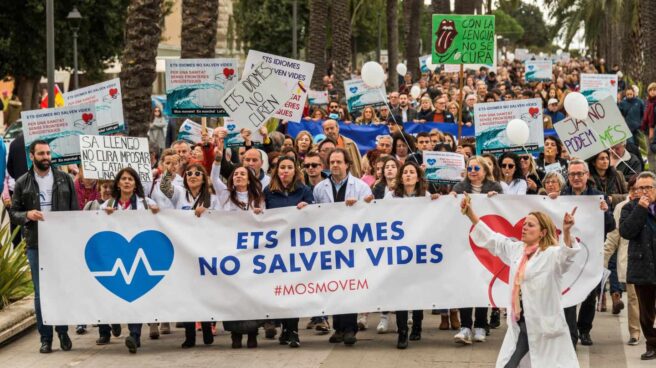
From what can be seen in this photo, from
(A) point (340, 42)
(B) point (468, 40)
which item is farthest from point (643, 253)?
(A) point (340, 42)

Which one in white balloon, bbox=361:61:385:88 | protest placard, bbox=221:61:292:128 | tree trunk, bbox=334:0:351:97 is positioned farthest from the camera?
tree trunk, bbox=334:0:351:97

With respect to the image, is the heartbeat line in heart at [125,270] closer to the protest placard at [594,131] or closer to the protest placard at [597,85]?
the protest placard at [594,131]

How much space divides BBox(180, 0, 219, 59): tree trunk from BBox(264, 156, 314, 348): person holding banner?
7378 mm

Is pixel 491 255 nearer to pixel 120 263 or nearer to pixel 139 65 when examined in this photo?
pixel 120 263

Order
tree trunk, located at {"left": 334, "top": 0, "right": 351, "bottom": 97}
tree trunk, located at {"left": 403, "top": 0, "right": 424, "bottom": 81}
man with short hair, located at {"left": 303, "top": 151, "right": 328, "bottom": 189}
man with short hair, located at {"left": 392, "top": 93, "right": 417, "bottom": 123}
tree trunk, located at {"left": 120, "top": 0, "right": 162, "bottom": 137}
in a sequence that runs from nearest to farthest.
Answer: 1. man with short hair, located at {"left": 303, "top": 151, "right": 328, "bottom": 189}
2. tree trunk, located at {"left": 120, "top": 0, "right": 162, "bottom": 137}
3. man with short hair, located at {"left": 392, "top": 93, "right": 417, "bottom": 123}
4. tree trunk, located at {"left": 334, "top": 0, "right": 351, "bottom": 97}
5. tree trunk, located at {"left": 403, "top": 0, "right": 424, "bottom": 81}

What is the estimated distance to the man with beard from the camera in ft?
37.3

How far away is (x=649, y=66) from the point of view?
113 ft

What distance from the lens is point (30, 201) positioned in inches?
451

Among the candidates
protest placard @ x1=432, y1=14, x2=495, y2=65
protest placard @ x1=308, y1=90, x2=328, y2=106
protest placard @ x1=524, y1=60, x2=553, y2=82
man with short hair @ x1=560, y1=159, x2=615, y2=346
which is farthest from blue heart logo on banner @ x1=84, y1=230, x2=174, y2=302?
protest placard @ x1=524, y1=60, x2=553, y2=82

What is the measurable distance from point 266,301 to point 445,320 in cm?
177

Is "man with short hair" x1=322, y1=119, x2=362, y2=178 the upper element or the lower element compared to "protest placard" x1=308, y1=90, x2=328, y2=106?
lower

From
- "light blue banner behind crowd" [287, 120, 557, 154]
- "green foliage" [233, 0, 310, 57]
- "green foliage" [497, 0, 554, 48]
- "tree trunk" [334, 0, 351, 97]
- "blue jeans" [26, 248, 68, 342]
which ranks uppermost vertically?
"green foliage" [497, 0, 554, 48]

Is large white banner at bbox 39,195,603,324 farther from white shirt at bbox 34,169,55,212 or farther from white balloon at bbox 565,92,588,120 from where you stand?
white balloon at bbox 565,92,588,120

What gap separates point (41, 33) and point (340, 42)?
1168 centimetres
